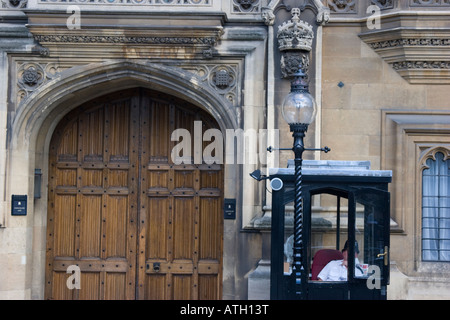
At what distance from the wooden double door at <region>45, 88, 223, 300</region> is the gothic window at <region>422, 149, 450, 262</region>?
3061 millimetres

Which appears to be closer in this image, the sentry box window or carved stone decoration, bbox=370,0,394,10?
carved stone decoration, bbox=370,0,394,10

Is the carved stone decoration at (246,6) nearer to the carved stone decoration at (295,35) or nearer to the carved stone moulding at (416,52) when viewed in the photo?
the carved stone decoration at (295,35)

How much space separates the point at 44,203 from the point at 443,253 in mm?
6041

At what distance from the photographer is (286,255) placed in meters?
9.97

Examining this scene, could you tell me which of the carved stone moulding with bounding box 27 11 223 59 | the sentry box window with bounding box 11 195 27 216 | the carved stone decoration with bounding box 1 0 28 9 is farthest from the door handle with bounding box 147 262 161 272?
the carved stone decoration with bounding box 1 0 28 9

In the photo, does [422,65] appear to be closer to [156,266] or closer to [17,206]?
[156,266]

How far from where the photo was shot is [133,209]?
12.5m

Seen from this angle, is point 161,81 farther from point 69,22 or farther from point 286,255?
point 286,255

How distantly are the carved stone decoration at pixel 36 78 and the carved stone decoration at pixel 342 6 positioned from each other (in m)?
4.14

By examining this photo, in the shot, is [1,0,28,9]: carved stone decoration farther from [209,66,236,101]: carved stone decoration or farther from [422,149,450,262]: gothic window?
[422,149,450,262]: gothic window

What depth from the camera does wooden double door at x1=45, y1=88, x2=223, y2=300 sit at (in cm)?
1247

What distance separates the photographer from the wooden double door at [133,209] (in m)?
12.5

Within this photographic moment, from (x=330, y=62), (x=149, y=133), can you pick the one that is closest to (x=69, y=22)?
(x=149, y=133)

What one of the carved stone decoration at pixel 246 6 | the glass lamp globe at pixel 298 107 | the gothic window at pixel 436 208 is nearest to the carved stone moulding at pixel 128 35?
the carved stone decoration at pixel 246 6
